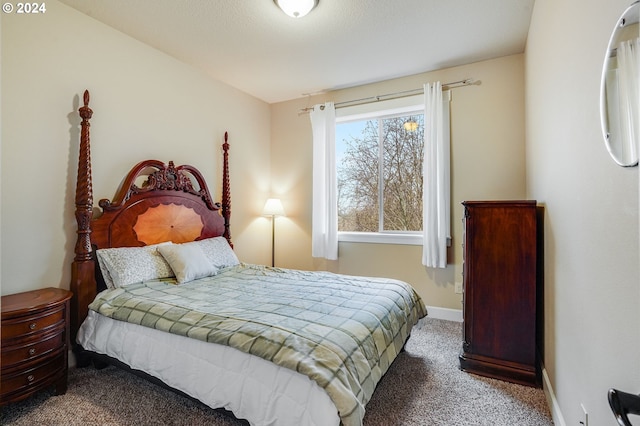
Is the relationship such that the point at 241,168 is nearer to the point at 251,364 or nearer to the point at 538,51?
the point at 251,364

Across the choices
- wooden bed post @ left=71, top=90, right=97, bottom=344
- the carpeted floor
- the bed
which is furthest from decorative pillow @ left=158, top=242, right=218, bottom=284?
the carpeted floor

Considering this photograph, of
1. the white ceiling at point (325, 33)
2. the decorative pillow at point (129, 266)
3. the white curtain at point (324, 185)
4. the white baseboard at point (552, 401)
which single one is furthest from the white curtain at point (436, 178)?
the decorative pillow at point (129, 266)

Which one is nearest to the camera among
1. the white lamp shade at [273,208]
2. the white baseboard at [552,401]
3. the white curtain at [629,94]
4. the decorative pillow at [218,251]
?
the white curtain at [629,94]

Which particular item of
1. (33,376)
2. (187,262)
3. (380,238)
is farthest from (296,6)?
(33,376)

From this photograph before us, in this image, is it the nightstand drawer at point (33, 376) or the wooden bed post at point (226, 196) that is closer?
the nightstand drawer at point (33, 376)

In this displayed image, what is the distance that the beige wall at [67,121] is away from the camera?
2082 mm

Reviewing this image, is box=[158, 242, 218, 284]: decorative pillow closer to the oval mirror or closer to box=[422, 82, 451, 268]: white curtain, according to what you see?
box=[422, 82, 451, 268]: white curtain

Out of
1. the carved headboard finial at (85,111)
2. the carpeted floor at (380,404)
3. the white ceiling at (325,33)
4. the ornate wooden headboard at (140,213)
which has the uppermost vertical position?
the white ceiling at (325,33)

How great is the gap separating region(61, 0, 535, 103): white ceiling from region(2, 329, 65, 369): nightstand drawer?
2386 mm

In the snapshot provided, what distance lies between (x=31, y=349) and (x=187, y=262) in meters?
1.07

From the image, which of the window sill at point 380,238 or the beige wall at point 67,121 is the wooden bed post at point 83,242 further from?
the window sill at point 380,238

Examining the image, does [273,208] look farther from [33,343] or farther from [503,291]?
[503,291]

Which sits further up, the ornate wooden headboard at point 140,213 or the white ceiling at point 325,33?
the white ceiling at point 325,33

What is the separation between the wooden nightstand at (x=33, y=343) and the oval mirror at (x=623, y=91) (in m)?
2.76
